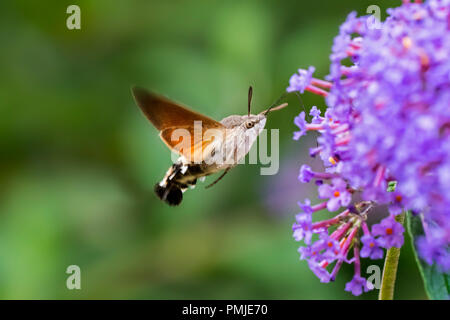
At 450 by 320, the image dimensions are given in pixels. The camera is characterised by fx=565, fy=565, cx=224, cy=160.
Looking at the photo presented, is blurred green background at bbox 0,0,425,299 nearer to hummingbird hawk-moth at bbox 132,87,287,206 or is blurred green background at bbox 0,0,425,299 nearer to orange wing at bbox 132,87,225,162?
hummingbird hawk-moth at bbox 132,87,287,206

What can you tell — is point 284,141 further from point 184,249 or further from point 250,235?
point 184,249

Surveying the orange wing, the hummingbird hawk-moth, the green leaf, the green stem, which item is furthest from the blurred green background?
the green leaf

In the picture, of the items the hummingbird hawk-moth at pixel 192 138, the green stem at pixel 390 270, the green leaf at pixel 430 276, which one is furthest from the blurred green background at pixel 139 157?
the green leaf at pixel 430 276

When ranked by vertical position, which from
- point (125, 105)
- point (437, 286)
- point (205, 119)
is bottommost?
point (437, 286)

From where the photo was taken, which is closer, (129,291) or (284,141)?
(129,291)

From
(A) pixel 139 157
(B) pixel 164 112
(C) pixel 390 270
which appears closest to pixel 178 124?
(B) pixel 164 112

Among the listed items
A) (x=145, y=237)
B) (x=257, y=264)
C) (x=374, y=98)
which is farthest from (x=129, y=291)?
(x=374, y=98)

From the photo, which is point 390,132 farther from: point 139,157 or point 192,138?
point 139,157
